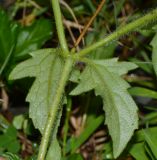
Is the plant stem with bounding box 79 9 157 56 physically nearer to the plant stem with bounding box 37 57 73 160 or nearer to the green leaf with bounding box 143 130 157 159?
the plant stem with bounding box 37 57 73 160

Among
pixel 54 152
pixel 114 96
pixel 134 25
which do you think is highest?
pixel 134 25

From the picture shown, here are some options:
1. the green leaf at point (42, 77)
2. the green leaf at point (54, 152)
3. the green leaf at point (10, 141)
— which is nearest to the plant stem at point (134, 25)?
the green leaf at point (42, 77)

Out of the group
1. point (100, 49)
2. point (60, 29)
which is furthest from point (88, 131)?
point (60, 29)

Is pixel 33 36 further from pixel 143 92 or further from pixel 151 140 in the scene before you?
pixel 151 140

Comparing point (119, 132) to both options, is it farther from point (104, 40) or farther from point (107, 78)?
point (104, 40)

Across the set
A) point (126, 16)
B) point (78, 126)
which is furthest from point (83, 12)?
point (78, 126)

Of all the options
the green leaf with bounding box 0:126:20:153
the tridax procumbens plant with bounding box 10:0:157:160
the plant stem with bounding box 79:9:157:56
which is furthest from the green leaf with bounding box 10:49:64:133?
the green leaf with bounding box 0:126:20:153

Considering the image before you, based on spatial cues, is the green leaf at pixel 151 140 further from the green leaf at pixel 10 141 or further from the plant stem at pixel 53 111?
the green leaf at pixel 10 141
